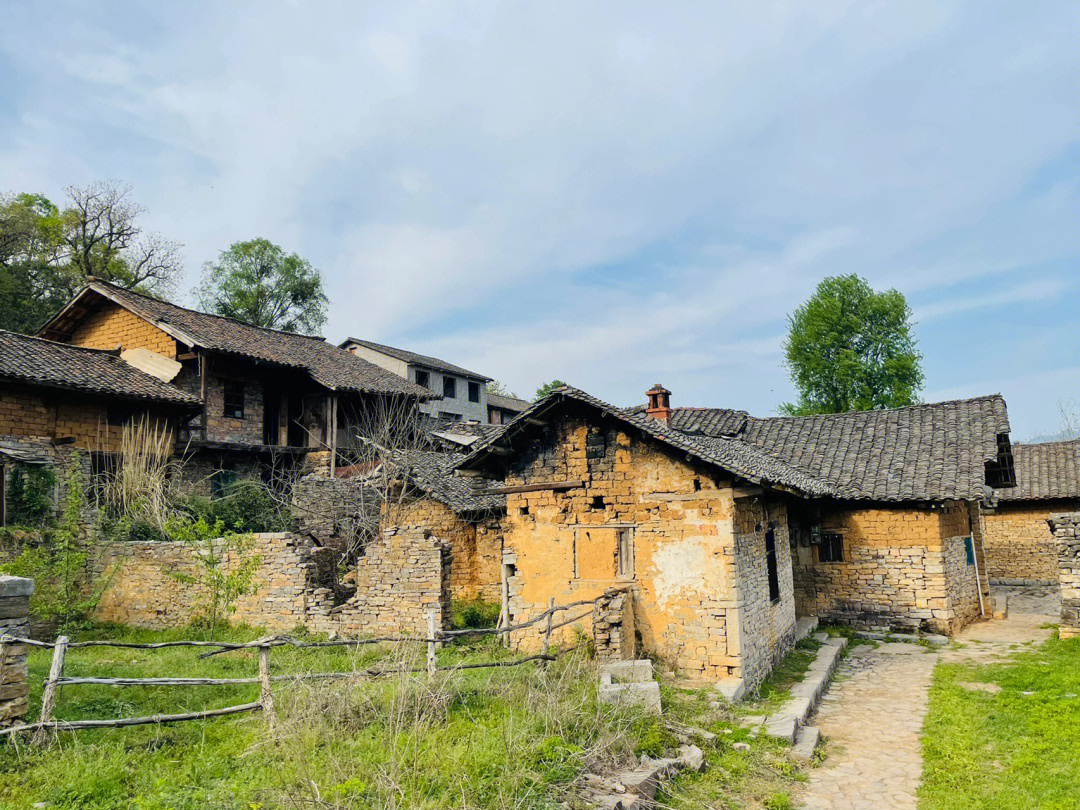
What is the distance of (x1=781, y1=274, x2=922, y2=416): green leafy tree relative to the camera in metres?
36.6

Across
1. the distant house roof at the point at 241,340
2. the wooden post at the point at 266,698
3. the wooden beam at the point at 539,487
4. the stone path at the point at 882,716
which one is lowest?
the stone path at the point at 882,716

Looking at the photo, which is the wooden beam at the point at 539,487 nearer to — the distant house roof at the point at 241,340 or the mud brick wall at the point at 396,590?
the mud brick wall at the point at 396,590

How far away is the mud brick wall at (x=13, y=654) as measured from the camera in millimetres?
6625

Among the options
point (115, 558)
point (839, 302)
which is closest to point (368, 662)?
point (115, 558)

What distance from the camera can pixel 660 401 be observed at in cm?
1547

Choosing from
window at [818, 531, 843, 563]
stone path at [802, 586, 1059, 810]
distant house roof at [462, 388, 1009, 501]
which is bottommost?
stone path at [802, 586, 1059, 810]

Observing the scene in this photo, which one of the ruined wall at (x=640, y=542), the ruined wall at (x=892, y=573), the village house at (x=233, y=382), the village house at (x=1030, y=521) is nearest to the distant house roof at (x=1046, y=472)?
the village house at (x=1030, y=521)

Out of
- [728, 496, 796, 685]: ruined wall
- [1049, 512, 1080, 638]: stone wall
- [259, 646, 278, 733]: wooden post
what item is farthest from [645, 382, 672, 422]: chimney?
[259, 646, 278, 733]: wooden post

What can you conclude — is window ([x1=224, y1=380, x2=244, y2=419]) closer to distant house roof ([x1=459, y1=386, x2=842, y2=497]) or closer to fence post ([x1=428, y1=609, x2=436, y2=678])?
distant house roof ([x1=459, y1=386, x2=842, y2=497])

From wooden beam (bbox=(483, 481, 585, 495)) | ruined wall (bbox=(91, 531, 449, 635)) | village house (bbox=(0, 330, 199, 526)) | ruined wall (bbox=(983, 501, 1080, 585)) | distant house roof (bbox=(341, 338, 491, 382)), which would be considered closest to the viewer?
wooden beam (bbox=(483, 481, 585, 495))

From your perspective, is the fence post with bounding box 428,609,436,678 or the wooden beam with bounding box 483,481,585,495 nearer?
the fence post with bounding box 428,609,436,678

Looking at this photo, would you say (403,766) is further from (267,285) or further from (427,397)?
(267,285)

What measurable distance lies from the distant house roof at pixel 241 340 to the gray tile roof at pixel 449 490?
8780mm

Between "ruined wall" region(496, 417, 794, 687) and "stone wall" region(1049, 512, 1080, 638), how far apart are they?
5.89 metres
